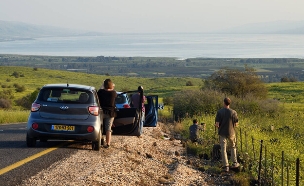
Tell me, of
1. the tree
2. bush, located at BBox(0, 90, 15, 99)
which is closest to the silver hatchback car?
the tree

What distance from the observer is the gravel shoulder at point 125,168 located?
32.3 feet

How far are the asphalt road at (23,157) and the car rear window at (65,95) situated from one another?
1.24m

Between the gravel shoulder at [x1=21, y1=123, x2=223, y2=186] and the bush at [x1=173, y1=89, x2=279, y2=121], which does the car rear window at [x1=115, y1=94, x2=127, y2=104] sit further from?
the bush at [x1=173, y1=89, x2=279, y2=121]

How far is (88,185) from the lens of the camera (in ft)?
30.6

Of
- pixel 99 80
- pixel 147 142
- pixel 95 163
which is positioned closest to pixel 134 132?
pixel 95 163

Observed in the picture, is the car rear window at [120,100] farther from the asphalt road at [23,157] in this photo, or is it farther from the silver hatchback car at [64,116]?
the silver hatchback car at [64,116]

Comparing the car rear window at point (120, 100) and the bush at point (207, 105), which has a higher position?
the car rear window at point (120, 100)

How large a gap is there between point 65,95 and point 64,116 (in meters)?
0.56

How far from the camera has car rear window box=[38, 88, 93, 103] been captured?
41.6ft

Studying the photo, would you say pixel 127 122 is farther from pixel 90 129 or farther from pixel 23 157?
pixel 23 157

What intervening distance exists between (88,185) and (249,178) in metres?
5.99

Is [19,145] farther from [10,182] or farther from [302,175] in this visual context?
[302,175]

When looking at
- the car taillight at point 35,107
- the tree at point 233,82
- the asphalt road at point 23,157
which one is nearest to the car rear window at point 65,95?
the car taillight at point 35,107

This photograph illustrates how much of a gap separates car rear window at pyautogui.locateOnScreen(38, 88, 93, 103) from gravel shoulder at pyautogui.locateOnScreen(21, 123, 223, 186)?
1278mm
